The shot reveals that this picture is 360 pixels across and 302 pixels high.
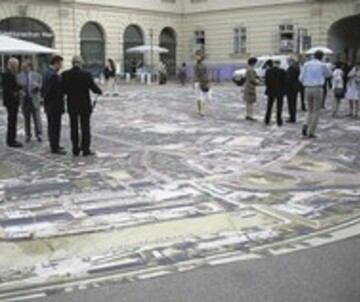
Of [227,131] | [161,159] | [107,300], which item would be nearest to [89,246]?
[107,300]

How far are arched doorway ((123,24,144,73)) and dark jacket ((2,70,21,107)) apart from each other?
36.0 m

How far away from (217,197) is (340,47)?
39830mm

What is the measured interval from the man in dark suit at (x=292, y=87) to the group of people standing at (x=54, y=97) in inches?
286

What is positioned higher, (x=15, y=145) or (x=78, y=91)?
(x=78, y=91)

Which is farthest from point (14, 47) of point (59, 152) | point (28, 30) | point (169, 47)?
point (169, 47)

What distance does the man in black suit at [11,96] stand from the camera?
13.8 metres

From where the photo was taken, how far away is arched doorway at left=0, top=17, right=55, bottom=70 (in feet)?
135

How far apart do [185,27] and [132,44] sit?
220 inches

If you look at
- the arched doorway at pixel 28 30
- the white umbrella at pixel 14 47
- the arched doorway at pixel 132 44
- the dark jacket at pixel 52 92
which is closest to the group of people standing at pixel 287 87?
the dark jacket at pixel 52 92

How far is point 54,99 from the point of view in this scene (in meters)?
13.0

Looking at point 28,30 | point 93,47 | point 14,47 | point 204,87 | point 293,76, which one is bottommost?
point 204,87

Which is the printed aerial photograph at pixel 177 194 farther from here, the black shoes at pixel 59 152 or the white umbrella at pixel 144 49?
the white umbrella at pixel 144 49

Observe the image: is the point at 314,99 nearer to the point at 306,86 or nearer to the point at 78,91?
the point at 306,86

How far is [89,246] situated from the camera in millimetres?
7102
